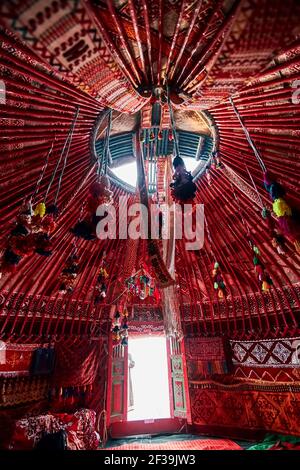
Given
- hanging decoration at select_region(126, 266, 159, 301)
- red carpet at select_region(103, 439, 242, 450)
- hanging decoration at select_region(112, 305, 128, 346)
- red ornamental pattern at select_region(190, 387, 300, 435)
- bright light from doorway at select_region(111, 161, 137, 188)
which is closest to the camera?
red carpet at select_region(103, 439, 242, 450)

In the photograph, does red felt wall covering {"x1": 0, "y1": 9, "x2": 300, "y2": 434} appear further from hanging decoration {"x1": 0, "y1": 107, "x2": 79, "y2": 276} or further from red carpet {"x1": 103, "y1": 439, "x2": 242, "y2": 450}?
hanging decoration {"x1": 0, "y1": 107, "x2": 79, "y2": 276}

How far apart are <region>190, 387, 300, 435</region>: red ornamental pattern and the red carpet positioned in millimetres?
608

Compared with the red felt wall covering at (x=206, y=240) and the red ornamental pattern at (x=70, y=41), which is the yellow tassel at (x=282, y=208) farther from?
the red ornamental pattern at (x=70, y=41)

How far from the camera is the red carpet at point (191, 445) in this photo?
554 centimetres

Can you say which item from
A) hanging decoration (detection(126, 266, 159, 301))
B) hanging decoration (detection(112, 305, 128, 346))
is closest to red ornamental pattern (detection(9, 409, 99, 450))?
hanging decoration (detection(112, 305, 128, 346))

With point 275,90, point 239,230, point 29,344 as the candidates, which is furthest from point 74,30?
point 29,344

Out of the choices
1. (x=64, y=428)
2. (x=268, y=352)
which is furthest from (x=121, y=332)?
(x=268, y=352)

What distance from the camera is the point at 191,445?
5.77 metres

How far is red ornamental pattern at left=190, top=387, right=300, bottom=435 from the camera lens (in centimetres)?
592

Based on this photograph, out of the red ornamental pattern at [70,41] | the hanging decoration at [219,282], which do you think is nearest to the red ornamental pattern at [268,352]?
the hanging decoration at [219,282]

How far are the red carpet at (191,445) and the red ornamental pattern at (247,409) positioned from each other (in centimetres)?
61

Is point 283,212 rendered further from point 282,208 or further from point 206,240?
point 206,240
